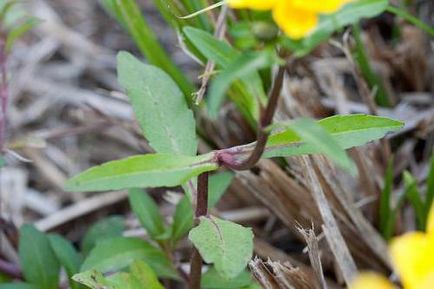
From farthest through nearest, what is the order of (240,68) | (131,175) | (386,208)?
(386,208) → (131,175) → (240,68)

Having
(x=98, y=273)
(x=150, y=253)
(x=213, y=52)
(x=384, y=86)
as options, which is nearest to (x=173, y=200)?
(x=150, y=253)

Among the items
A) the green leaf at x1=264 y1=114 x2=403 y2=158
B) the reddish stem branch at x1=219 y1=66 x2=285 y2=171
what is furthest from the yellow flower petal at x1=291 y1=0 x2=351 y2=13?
the green leaf at x1=264 y1=114 x2=403 y2=158

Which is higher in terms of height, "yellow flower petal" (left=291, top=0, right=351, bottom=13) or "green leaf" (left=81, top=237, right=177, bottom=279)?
"yellow flower petal" (left=291, top=0, right=351, bottom=13)

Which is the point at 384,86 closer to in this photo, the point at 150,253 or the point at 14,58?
the point at 150,253

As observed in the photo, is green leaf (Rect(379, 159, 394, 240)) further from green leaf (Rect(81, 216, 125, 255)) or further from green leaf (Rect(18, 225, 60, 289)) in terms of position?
green leaf (Rect(18, 225, 60, 289))

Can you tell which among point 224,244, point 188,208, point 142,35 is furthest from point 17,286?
point 142,35

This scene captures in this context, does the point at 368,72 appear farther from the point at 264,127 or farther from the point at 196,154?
the point at 264,127
